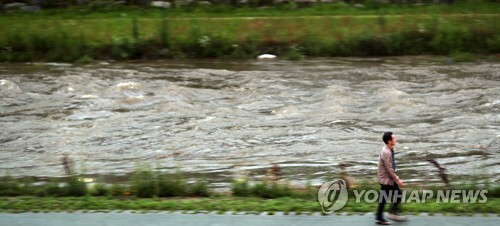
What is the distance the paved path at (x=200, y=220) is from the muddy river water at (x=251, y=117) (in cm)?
367

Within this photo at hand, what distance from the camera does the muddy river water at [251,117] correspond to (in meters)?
18.1

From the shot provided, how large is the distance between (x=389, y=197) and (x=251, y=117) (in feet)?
40.4

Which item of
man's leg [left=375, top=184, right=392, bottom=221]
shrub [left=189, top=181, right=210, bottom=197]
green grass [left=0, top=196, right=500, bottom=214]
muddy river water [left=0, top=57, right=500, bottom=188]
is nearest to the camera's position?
man's leg [left=375, top=184, right=392, bottom=221]

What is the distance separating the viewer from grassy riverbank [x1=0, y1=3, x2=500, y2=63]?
3450 centimetres

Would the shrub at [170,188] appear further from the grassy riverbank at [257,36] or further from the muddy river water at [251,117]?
the grassy riverbank at [257,36]

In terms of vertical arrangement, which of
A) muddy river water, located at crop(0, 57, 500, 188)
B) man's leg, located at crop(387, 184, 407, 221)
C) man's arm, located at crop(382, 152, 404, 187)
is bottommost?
muddy river water, located at crop(0, 57, 500, 188)

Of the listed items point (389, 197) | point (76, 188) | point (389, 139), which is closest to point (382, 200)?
point (389, 197)

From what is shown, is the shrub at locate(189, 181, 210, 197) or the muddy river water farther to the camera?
the muddy river water

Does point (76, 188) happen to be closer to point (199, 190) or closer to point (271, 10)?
point (199, 190)

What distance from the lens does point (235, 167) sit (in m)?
17.6

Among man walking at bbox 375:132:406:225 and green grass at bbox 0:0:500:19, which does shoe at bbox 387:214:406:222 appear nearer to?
man walking at bbox 375:132:406:225

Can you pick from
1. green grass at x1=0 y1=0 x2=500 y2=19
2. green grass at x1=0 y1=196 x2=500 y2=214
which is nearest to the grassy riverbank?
green grass at x1=0 y1=0 x2=500 y2=19

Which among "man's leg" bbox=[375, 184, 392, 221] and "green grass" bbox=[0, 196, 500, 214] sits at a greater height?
"man's leg" bbox=[375, 184, 392, 221]

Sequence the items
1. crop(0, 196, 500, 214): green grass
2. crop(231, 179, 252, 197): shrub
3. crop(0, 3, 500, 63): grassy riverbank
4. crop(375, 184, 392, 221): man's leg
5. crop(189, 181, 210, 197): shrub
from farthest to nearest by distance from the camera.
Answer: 1. crop(0, 3, 500, 63): grassy riverbank
2. crop(189, 181, 210, 197): shrub
3. crop(231, 179, 252, 197): shrub
4. crop(0, 196, 500, 214): green grass
5. crop(375, 184, 392, 221): man's leg
